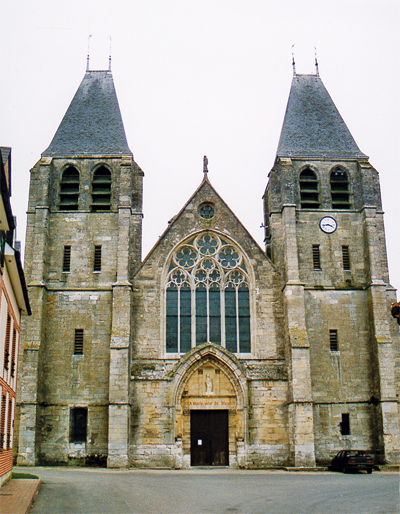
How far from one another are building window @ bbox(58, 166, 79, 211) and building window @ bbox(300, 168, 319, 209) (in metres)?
10.8

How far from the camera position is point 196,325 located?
91.1ft

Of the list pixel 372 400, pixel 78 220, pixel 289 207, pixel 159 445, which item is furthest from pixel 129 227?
pixel 372 400

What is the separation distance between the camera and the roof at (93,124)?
1211 inches

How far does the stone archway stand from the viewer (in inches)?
1027

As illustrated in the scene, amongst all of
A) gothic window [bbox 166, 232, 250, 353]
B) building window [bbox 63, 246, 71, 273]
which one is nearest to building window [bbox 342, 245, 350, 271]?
gothic window [bbox 166, 232, 250, 353]

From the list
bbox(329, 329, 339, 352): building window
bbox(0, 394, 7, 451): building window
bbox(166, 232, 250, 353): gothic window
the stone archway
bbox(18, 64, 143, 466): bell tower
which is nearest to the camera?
bbox(0, 394, 7, 451): building window

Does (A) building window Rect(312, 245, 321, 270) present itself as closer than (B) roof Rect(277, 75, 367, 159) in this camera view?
Yes

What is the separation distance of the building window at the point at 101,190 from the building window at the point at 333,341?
465 inches

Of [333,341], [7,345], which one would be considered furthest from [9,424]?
[333,341]

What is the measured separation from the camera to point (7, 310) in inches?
730

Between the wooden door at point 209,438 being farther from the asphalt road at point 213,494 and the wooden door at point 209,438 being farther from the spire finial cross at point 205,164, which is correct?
the spire finial cross at point 205,164

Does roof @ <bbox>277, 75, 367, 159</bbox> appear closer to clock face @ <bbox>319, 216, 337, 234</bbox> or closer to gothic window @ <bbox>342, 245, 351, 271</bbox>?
clock face @ <bbox>319, 216, 337, 234</bbox>

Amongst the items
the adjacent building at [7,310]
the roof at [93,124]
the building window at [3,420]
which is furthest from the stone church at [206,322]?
the building window at [3,420]

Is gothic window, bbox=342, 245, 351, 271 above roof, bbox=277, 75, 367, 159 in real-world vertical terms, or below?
below
